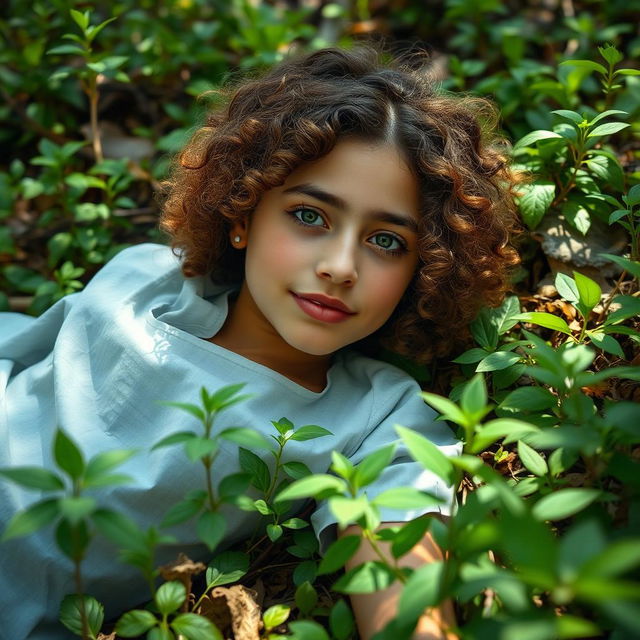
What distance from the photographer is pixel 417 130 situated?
1.99m

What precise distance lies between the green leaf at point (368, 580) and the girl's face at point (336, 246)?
29.3 inches

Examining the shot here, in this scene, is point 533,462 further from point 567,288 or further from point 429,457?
point 567,288

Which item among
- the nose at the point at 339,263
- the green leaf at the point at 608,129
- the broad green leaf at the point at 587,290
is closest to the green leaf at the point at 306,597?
the nose at the point at 339,263

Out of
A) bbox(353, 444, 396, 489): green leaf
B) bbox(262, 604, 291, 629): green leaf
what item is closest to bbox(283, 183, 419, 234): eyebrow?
bbox(353, 444, 396, 489): green leaf

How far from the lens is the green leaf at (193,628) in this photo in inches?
55.1

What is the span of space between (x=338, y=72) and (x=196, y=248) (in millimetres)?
679

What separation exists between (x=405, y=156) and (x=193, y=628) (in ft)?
4.16

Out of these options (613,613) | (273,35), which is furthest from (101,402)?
(273,35)

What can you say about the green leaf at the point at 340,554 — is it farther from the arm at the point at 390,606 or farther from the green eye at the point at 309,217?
the green eye at the point at 309,217

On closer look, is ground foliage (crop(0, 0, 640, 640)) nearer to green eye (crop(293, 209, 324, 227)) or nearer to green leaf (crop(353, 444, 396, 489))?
green leaf (crop(353, 444, 396, 489))

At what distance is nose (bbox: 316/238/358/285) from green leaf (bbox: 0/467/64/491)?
0.87 m

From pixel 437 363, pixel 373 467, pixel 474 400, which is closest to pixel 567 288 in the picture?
pixel 437 363

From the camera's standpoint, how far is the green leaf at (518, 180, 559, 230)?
2229mm

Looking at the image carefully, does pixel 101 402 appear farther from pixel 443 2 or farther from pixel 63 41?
pixel 443 2
